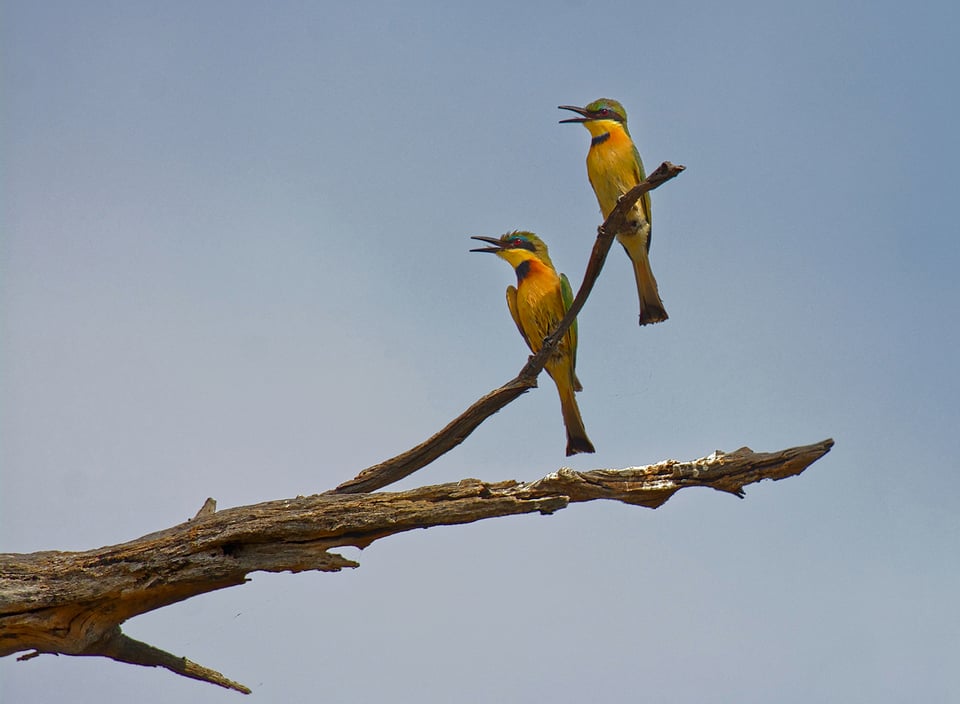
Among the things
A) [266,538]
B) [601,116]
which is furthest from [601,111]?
[266,538]

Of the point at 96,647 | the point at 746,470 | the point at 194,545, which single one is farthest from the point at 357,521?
the point at 746,470

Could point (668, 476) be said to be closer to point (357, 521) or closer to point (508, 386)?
point (508, 386)

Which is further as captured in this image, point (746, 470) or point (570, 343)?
point (570, 343)

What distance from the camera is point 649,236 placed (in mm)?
6344

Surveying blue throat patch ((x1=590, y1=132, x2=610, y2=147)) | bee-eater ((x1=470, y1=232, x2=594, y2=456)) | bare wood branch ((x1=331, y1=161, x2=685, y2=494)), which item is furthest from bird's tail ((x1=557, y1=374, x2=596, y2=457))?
blue throat patch ((x1=590, y1=132, x2=610, y2=147))

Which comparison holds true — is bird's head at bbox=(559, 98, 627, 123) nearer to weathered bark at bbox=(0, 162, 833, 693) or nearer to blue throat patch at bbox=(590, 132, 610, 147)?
blue throat patch at bbox=(590, 132, 610, 147)

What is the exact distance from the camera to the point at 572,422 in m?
6.42

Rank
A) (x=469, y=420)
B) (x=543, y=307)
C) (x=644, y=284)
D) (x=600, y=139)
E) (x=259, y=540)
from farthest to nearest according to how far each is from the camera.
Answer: (x=543, y=307), (x=600, y=139), (x=644, y=284), (x=469, y=420), (x=259, y=540)

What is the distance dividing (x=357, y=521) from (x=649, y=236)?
282 cm

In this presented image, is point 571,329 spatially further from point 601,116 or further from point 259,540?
point 259,540

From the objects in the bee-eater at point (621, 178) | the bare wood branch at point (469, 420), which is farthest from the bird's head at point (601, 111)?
the bare wood branch at point (469, 420)

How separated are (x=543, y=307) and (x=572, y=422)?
2.61 feet

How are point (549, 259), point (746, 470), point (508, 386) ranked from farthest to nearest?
point (549, 259), point (508, 386), point (746, 470)

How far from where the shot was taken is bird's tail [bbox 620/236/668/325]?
6078 millimetres
